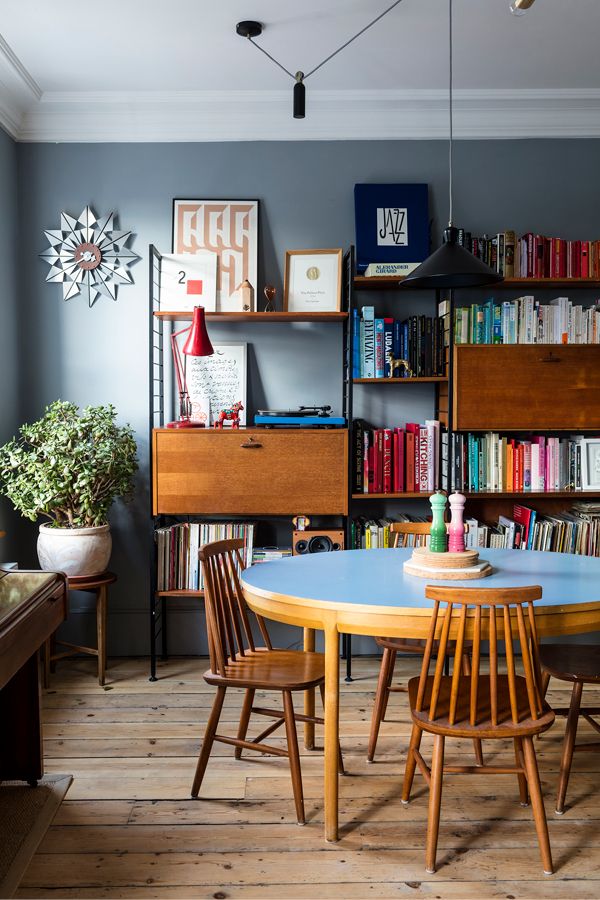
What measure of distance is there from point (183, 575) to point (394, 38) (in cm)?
266

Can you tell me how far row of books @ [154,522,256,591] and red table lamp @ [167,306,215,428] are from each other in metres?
0.52

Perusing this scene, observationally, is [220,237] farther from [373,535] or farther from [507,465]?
[507,465]

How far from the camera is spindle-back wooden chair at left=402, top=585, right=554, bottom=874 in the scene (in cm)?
213

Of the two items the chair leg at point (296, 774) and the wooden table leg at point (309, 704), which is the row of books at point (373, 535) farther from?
the chair leg at point (296, 774)

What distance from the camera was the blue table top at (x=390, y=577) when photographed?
2379 mm

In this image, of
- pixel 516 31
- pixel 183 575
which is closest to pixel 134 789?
pixel 183 575

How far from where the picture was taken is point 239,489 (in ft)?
12.6

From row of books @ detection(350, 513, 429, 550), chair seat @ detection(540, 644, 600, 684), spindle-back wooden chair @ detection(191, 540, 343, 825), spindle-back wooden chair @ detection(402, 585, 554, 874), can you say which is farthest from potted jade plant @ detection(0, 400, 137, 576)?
chair seat @ detection(540, 644, 600, 684)

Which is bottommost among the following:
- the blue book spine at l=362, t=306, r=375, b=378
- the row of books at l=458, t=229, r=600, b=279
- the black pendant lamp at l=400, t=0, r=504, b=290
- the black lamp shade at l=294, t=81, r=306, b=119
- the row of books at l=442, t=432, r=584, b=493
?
the row of books at l=442, t=432, r=584, b=493

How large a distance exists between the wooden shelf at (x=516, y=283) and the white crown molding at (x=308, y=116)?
2.64ft

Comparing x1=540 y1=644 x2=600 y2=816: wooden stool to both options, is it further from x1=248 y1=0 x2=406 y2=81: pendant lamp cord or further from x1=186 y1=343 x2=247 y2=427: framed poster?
x1=248 y1=0 x2=406 y2=81: pendant lamp cord

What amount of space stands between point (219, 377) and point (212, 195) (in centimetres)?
96

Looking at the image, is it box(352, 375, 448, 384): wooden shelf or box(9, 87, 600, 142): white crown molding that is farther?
box(9, 87, 600, 142): white crown molding

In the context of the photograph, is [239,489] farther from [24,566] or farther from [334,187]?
[334,187]
